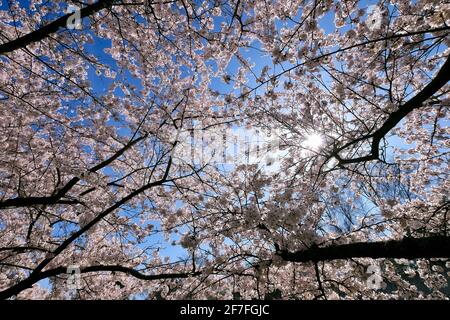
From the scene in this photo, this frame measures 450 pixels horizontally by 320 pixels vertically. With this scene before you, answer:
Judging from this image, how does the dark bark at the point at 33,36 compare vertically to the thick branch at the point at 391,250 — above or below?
above

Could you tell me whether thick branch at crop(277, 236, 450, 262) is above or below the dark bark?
below

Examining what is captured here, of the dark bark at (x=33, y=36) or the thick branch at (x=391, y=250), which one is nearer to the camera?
the thick branch at (x=391, y=250)

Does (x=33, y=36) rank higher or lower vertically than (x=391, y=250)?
higher

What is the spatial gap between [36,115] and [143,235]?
183 inches

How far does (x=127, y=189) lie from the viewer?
8047mm

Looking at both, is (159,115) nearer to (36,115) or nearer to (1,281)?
(36,115)

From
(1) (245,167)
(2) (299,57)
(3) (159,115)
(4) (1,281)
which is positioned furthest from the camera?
(4) (1,281)

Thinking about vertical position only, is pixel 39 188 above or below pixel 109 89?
below

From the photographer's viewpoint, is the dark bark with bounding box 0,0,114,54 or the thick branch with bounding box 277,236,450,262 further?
the dark bark with bounding box 0,0,114,54

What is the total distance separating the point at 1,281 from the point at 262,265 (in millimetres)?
11820
